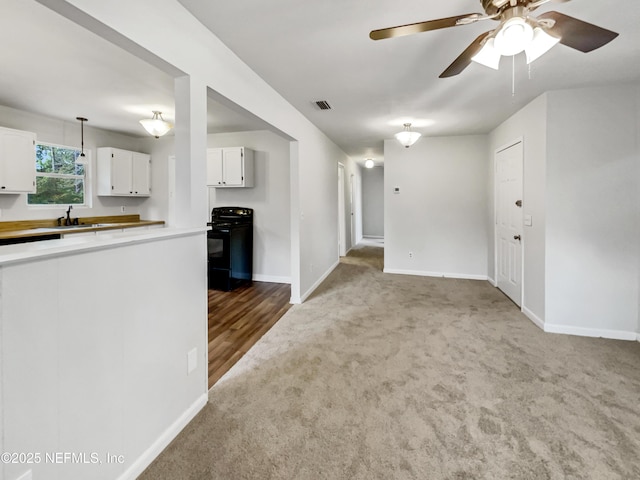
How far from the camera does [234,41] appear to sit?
2.17 metres

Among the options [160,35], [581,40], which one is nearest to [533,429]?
[581,40]

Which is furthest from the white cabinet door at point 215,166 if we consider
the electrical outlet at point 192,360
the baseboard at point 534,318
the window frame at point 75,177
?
the baseboard at point 534,318

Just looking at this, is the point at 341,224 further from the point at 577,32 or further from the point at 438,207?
the point at 577,32

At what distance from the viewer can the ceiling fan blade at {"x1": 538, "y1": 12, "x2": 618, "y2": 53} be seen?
54.7 inches

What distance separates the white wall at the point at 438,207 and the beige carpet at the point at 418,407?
2146 millimetres

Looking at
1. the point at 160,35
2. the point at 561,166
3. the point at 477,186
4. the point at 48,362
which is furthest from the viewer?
the point at 477,186

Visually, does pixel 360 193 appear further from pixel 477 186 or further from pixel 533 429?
pixel 533 429

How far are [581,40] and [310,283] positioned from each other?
12.2ft

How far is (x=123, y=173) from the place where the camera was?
517 centimetres

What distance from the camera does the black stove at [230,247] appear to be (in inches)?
185

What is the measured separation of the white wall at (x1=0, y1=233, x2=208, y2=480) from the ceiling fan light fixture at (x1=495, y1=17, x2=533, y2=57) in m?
→ 1.95

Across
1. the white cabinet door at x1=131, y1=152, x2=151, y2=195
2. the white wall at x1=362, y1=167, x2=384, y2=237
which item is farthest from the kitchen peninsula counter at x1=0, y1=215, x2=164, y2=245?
the white wall at x1=362, y1=167, x2=384, y2=237

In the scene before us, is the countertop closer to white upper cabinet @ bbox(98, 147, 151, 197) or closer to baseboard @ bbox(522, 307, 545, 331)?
white upper cabinet @ bbox(98, 147, 151, 197)

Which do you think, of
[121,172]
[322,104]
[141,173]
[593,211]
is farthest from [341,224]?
[593,211]
